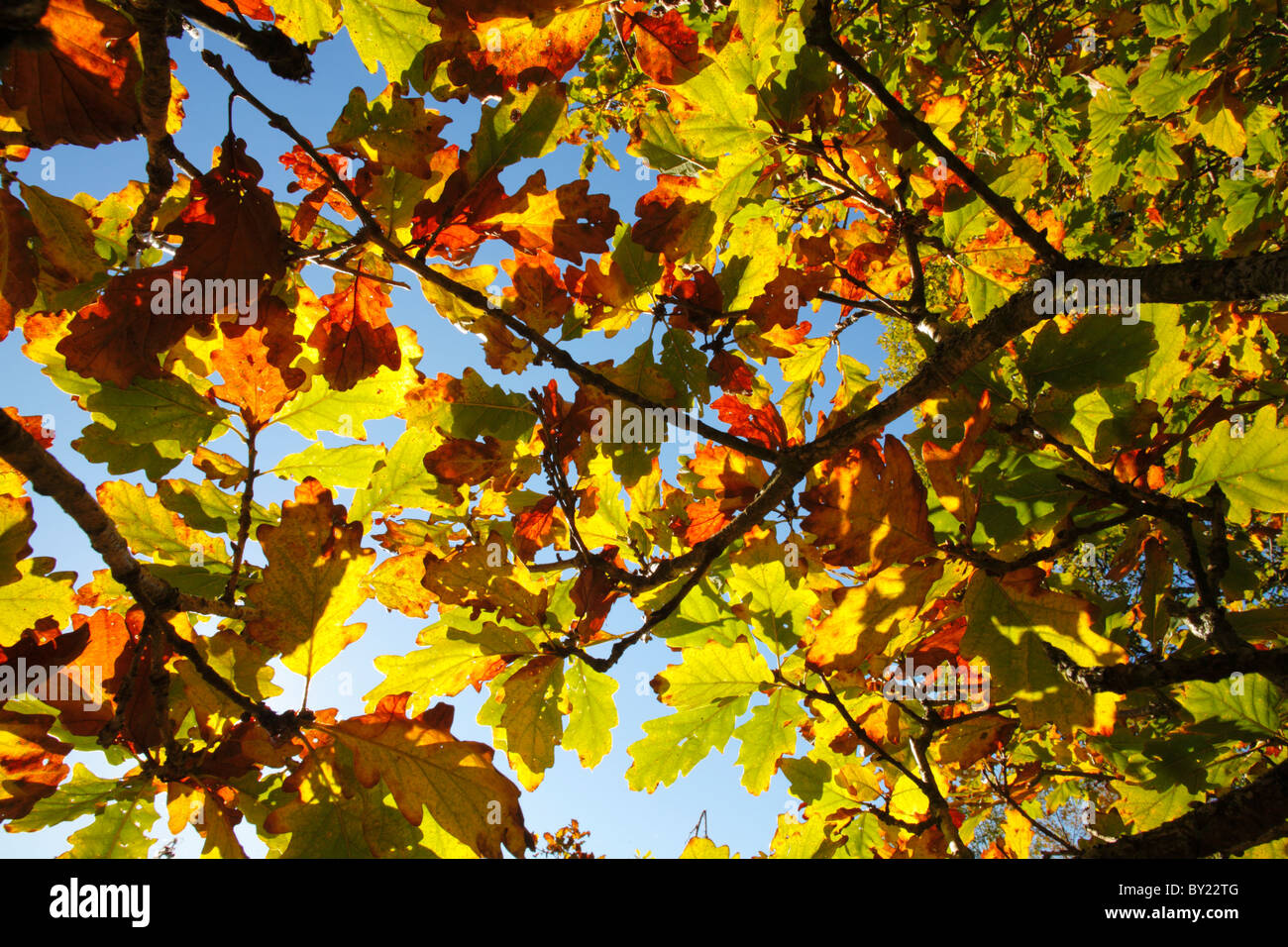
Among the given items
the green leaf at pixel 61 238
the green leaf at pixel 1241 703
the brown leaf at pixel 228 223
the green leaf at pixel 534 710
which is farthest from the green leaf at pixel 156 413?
the green leaf at pixel 1241 703

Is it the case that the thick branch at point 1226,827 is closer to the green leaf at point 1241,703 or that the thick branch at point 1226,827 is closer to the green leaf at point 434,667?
the green leaf at point 1241,703

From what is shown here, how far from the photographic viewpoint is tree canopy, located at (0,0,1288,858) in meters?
1.40

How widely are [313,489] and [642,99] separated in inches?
155

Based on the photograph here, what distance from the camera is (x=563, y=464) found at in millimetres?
1930

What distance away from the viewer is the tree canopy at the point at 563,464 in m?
1.40

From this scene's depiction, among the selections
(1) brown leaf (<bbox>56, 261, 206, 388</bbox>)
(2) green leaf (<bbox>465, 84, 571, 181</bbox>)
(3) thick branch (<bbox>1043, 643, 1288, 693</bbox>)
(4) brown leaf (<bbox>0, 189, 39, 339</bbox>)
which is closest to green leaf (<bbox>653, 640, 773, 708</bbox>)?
(3) thick branch (<bbox>1043, 643, 1288, 693</bbox>)

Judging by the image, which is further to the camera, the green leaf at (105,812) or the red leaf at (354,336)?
the red leaf at (354,336)

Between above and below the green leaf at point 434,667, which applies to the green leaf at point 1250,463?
above

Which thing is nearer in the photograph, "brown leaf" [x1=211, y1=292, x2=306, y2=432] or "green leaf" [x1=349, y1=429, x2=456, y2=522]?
"brown leaf" [x1=211, y1=292, x2=306, y2=432]

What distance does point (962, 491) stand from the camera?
4.83ft

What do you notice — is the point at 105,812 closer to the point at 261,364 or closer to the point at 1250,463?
the point at 261,364

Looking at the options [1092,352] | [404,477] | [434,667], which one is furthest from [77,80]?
[1092,352]

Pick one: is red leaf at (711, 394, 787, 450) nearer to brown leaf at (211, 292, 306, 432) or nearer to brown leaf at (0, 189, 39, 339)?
brown leaf at (211, 292, 306, 432)
